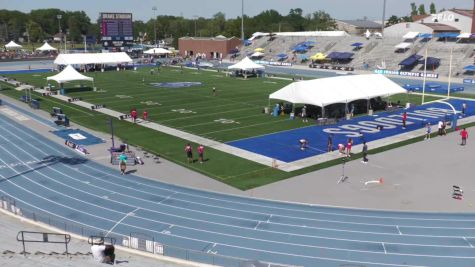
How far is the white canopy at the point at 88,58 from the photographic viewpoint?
73438 millimetres

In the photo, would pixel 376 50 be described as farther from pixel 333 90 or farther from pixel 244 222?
pixel 244 222

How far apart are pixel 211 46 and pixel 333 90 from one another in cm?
7675

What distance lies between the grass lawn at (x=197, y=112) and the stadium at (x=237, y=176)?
0.19 meters

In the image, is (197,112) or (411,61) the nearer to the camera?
(197,112)

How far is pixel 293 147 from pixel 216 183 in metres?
8.04

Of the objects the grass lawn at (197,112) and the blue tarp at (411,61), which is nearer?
the grass lawn at (197,112)

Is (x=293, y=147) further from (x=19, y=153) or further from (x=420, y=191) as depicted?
(x=19, y=153)

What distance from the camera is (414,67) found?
249ft

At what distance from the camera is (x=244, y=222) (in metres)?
19.2

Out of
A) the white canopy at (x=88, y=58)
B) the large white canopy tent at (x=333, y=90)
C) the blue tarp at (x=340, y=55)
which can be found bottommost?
the large white canopy tent at (x=333, y=90)

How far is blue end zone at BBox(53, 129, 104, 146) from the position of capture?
32.6m

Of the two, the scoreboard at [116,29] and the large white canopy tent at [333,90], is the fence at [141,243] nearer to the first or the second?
the large white canopy tent at [333,90]

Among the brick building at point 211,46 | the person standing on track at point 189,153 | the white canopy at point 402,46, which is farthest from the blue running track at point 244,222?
the brick building at point 211,46

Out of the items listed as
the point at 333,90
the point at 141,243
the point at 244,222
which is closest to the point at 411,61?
the point at 333,90
